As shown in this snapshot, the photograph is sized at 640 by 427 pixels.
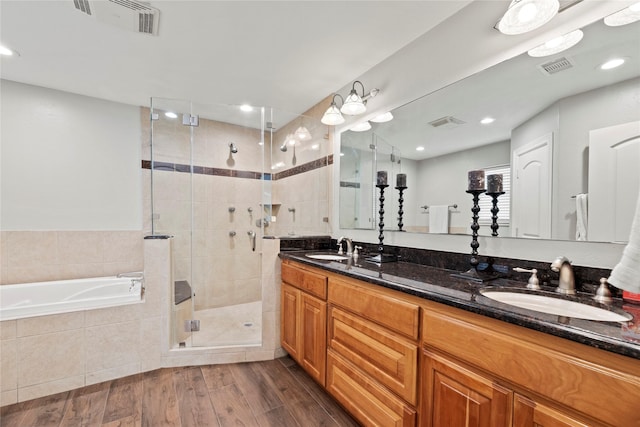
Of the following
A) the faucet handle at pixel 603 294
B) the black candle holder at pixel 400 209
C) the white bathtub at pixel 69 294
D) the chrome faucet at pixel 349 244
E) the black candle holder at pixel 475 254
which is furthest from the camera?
the chrome faucet at pixel 349 244

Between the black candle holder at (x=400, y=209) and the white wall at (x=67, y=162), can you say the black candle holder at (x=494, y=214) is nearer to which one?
the black candle holder at (x=400, y=209)

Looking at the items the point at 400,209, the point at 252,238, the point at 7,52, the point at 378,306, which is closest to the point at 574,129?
the point at 400,209

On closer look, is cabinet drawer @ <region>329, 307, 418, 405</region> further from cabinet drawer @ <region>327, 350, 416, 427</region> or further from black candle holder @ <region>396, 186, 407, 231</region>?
black candle holder @ <region>396, 186, 407, 231</region>

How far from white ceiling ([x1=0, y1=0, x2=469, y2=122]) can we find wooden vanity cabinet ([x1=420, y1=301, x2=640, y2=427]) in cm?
172

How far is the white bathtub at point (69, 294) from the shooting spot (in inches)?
73.8

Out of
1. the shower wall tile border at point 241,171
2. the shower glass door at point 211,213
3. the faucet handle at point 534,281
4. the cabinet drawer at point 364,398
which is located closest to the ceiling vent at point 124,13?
the shower glass door at point 211,213

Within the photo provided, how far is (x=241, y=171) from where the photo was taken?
319 centimetres

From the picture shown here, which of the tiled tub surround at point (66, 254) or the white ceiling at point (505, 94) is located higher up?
the white ceiling at point (505, 94)

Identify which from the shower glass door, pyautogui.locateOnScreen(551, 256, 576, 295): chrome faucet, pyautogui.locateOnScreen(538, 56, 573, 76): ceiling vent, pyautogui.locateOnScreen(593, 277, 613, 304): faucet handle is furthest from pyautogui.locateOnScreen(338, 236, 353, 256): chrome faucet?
pyautogui.locateOnScreen(538, 56, 573, 76): ceiling vent

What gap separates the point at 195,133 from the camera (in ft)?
8.93

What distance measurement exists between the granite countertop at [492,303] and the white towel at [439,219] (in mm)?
254

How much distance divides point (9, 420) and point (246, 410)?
1.38m

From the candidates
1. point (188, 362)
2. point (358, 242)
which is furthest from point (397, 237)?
point (188, 362)

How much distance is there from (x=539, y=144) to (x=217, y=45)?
212cm
